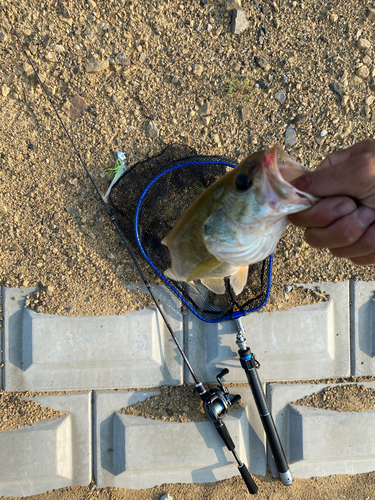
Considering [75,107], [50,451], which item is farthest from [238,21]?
[50,451]

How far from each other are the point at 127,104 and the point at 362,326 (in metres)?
2.41

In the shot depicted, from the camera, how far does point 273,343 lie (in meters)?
2.46

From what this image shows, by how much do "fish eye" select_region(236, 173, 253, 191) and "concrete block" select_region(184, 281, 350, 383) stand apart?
1357 mm

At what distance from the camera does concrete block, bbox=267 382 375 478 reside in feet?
8.06

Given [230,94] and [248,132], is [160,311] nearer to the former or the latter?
[248,132]

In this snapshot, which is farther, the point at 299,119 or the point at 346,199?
the point at 299,119

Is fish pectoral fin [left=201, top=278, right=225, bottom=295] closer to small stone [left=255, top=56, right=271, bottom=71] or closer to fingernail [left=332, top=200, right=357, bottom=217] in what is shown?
fingernail [left=332, top=200, right=357, bottom=217]

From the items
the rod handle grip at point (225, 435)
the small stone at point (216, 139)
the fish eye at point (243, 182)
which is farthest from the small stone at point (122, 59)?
the rod handle grip at point (225, 435)

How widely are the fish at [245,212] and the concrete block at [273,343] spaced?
37.9 inches

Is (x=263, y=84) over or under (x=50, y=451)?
over

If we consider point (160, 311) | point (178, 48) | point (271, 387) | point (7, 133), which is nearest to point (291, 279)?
point (271, 387)

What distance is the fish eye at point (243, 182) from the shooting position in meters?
1.29

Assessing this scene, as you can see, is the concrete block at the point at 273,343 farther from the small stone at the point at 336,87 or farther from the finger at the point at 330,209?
the small stone at the point at 336,87

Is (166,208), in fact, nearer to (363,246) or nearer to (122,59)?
(122,59)
